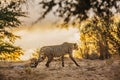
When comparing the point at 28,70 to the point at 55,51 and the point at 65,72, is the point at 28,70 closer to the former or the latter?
the point at 65,72

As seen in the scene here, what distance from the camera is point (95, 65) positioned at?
90.8 ft

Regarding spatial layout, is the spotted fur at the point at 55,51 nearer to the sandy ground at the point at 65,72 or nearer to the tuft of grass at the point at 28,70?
the sandy ground at the point at 65,72

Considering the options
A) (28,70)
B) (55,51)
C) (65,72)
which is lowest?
(65,72)

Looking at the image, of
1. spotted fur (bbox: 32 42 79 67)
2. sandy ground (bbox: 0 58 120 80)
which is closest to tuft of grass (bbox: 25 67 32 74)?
sandy ground (bbox: 0 58 120 80)

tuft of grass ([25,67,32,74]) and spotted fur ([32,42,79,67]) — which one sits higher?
spotted fur ([32,42,79,67])

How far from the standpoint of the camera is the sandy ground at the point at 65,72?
81.4 feet

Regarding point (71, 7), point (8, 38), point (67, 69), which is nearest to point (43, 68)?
point (67, 69)

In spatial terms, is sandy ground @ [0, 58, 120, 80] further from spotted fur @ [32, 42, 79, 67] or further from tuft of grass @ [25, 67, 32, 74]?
spotted fur @ [32, 42, 79, 67]

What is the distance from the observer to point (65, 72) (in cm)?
2552

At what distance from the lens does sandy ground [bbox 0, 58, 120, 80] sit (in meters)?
24.8

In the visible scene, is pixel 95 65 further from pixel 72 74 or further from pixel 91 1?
pixel 91 1

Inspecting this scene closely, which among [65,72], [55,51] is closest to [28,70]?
[65,72]

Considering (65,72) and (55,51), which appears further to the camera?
(55,51)

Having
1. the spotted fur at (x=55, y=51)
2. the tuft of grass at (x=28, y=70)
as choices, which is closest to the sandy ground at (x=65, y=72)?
the tuft of grass at (x=28, y=70)
